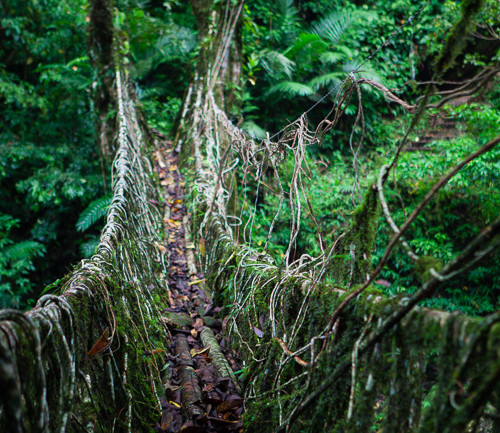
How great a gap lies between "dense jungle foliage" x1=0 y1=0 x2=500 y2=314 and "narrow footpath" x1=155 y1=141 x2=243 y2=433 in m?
1.51

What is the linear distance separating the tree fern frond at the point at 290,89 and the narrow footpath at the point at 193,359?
398 cm

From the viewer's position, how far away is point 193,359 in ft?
6.38

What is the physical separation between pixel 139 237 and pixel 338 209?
3.94 metres

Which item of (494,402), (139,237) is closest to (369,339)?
(494,402)

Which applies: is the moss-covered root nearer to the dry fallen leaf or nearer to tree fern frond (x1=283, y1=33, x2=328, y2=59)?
the dry fallen leaf

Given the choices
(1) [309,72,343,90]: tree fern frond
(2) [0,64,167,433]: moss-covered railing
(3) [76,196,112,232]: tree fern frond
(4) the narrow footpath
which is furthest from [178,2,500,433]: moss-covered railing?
(1) [309,72,343,90]: tree fern frond

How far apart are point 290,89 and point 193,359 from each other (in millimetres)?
5479

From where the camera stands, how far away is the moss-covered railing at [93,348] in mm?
777

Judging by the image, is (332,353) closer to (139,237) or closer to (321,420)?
(321,420)

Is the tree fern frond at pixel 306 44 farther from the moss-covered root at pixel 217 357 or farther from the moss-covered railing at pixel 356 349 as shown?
the moss-covered root at pixel 217 357

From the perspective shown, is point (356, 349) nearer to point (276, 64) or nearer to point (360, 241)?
point (360, 241)

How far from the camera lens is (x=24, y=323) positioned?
0.80 m

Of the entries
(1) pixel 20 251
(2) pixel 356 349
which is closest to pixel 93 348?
(2) pixel 356 349

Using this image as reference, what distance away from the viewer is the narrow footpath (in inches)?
58.5
